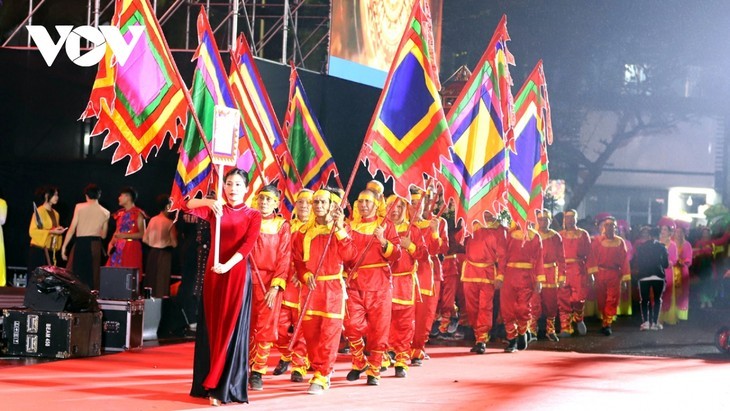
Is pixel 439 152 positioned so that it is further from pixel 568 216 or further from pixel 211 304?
pixel 568 216

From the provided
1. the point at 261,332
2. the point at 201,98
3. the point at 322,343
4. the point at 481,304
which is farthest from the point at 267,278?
the point at 481,304

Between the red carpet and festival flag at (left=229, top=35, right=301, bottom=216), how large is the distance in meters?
1.82

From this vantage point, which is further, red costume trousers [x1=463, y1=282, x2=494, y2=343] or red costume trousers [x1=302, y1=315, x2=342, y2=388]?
red costume trousers [x1=463, y1=282, x2=494, y2=343]

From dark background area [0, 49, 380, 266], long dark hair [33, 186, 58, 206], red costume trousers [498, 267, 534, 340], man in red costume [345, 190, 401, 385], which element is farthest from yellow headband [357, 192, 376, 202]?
long dark hair [33, 186, 58, 206]

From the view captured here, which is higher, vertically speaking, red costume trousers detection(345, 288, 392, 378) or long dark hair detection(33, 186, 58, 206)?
long dark hair detection(33, 186, 58, 206)

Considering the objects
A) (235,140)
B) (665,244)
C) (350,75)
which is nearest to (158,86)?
(235,140)

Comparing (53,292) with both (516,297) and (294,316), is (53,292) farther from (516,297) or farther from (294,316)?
(516,297)

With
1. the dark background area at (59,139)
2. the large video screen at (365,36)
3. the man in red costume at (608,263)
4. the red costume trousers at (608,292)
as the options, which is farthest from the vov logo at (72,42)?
the red costume trousers at (608,292)

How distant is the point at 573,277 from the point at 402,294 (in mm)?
6104

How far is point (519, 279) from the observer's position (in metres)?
13.8

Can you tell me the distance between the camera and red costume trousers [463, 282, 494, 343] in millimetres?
13164

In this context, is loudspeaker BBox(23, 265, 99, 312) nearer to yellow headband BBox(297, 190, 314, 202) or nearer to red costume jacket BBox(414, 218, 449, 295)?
yellow headband BBox(297, 190, 314, 202)

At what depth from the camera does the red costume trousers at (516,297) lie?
13.7 meters

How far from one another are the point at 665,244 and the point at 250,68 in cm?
898
